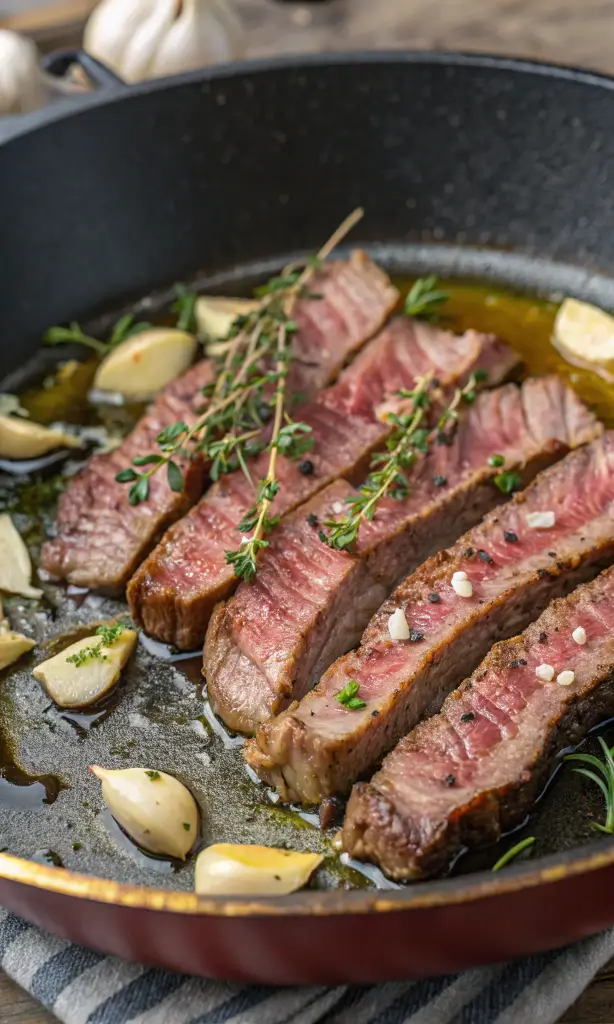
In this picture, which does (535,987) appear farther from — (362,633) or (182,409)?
(182,409)

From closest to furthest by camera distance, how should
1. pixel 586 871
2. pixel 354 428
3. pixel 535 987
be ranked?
pixel 586 871 < pixel 535 987 < pixel 354 428

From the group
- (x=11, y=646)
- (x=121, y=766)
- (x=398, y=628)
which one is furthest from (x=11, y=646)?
(x=398, y=628)

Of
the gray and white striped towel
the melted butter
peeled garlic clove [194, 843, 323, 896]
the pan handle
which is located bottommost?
the gray and white striped towel

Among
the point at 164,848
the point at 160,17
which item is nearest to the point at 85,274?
the point at 160,17

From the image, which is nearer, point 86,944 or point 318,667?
point 86,944

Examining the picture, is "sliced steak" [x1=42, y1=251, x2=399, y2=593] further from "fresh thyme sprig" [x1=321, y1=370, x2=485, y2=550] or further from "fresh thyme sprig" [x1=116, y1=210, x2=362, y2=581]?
"fresh thyme sprig" [x1=321, y1=370, x2=485, y2=550]

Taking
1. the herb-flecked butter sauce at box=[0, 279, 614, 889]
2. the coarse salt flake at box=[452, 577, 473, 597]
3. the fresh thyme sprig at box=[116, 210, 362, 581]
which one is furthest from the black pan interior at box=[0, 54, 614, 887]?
the coarse salt flake at box=[452, 577, 473, 597]

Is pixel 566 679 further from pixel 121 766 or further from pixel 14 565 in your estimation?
pixel 14 565
